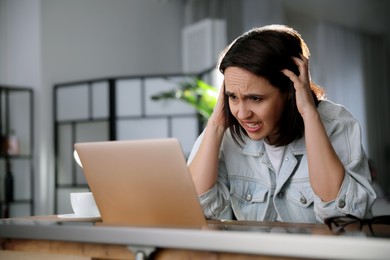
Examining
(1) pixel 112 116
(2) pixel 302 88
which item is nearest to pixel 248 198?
(2) pixel 302 88

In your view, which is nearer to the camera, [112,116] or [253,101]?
[253,101]

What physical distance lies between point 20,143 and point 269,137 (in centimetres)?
438

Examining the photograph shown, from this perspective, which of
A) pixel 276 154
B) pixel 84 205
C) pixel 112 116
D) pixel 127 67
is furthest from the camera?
pixel 127 67

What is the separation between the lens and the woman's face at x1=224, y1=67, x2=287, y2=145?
1.72 metres

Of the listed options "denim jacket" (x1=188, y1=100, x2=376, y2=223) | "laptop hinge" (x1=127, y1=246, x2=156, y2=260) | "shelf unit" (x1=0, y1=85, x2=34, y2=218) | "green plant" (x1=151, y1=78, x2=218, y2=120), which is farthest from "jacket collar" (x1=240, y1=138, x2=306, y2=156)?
"shelf unit" (x1=0, y1=85, x2=34, y2=218)

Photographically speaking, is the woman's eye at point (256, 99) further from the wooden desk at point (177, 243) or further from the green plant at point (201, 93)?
the green plant at point (201, 93)

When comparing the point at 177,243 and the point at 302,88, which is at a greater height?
the point at 302,88

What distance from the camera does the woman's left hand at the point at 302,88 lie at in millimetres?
1691

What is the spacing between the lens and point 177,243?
0.91m

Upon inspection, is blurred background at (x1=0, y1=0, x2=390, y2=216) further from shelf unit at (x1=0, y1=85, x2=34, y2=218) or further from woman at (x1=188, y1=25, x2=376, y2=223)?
woman at (x1=188, y1=25, x2=376, y2=223)

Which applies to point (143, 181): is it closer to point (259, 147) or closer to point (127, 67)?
point (259, 147)

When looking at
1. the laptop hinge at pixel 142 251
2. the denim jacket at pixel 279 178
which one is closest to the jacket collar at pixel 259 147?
the denim jacket at pixel 279 178

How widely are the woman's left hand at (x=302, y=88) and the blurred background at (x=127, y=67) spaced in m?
3.15

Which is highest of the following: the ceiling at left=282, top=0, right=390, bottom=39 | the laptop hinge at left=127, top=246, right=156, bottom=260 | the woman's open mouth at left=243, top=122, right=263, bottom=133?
the ceiling at left=282, top=0, right=390, bottom=39
